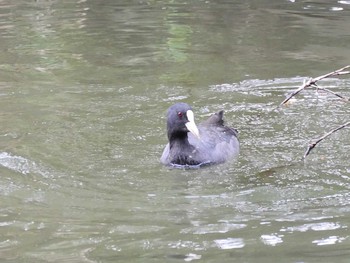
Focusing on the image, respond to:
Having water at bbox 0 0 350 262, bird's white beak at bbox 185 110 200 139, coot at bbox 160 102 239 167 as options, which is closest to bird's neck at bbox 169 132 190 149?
coot at bbox 160 102 239 167

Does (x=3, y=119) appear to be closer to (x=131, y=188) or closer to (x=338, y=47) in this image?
(x=131, y=188)

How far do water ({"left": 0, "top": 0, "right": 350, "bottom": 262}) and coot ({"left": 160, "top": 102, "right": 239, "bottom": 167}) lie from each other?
0.58ft

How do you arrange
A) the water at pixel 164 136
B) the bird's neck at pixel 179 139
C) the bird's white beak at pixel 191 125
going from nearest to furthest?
the water at pixel 164 136 → the bird's white beak at pixel 191 125 → the bird's neck at pixel 179 139

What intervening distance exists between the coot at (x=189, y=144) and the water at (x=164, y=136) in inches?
7.0

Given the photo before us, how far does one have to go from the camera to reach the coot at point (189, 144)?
29.3 ft

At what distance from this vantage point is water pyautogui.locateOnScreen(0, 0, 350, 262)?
6.62 m

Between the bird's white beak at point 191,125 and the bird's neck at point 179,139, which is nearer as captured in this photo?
the bird's white beak at point 191,125

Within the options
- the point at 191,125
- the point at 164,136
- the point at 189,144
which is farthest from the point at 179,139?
the point at 164,136

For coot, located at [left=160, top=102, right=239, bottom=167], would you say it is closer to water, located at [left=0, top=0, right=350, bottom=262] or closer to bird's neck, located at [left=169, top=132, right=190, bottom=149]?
bird's neck, located at [left=169, top=132, right=190, bottom=149]

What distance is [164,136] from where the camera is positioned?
10062mm

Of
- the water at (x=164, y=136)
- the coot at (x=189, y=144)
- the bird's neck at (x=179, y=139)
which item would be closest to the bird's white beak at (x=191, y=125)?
the coot at (x=189, y=144)

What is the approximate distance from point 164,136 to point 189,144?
972mm

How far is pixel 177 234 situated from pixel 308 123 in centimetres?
400

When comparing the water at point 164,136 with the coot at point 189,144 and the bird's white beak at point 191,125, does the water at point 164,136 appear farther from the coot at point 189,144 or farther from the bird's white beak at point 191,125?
the bird's white beak at point 191,125
